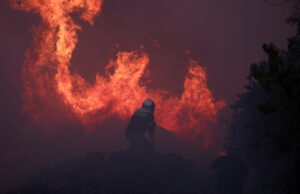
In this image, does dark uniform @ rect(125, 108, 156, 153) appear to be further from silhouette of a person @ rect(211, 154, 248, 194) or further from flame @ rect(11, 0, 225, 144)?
flame @ rect(11, 0, 225, 144)

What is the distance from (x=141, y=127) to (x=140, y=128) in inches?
4.2

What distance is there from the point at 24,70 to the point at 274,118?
2557 centimetres

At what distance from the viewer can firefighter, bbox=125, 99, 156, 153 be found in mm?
13680

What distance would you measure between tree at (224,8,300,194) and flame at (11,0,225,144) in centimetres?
940

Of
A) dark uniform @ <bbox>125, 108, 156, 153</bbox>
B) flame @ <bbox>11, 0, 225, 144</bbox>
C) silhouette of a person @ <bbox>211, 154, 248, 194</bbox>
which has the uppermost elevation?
flame @ <bbox>11, 0, 225, 144</bbox>

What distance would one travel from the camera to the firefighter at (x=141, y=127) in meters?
13.7

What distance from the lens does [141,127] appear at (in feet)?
45.4

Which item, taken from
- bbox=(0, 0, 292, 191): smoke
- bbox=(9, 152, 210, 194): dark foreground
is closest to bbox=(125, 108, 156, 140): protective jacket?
bbox=(9, 152, 210, 194): dark foreground

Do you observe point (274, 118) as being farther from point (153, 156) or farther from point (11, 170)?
point (11, 170)

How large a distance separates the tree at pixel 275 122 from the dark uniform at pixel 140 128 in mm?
5459

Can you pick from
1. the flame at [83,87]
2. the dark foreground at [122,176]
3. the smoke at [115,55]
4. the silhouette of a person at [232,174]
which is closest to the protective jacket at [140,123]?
the dark foreground at [122,176]

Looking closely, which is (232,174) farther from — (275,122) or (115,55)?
(115,55)

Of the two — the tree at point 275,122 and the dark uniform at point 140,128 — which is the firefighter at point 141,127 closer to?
the dark uniform at point 140,128

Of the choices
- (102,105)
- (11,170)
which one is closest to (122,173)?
(11,170)
